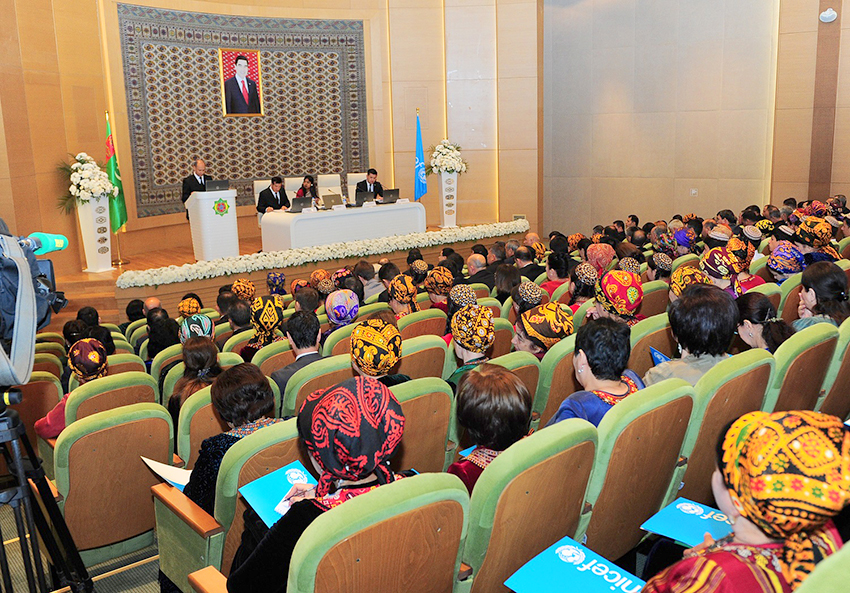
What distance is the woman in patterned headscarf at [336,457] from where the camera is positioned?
5.36ft

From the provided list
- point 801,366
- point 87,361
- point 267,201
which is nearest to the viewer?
point 801,366

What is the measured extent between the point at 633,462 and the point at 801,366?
0.94 m

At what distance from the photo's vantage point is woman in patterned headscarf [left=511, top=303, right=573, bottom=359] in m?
3.11

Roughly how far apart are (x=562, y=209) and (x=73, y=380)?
1033 cm

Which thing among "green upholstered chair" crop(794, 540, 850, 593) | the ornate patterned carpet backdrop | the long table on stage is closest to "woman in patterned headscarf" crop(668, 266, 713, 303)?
"green upholstered chair" crop(794, 540, 850, 593)

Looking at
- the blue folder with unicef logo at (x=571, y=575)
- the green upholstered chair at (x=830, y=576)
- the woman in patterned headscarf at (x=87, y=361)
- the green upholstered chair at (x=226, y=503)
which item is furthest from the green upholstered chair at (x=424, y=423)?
the woman in patterned headscarf at (x=87, y=361)

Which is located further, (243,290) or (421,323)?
(243,290)

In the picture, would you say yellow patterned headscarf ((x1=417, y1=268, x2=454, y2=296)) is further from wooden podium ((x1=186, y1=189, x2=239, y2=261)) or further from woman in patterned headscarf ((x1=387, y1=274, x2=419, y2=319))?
wooden podium ((x1=186, y1=189, x2=239, y2=261))

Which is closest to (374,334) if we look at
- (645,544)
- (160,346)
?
(645,544)

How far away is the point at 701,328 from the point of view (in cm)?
267

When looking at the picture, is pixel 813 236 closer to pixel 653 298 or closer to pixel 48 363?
pixel 653 298

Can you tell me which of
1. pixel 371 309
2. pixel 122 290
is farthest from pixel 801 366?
pixel 122 290

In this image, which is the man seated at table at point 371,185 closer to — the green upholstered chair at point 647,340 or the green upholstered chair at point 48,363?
the green upholstered chair at point 48,363

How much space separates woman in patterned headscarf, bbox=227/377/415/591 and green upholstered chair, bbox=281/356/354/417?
121 cm
